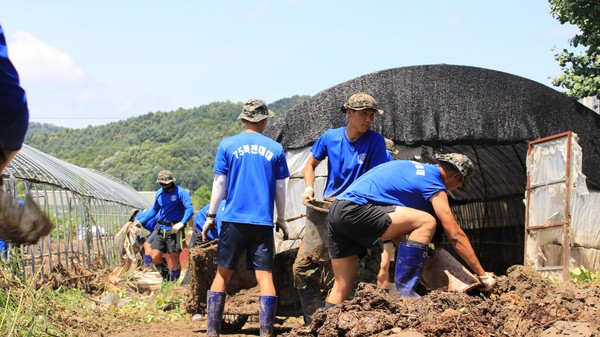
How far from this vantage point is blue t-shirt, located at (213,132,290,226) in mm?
6864

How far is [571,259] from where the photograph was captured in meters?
10.9

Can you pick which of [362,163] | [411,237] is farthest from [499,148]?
[411,237]

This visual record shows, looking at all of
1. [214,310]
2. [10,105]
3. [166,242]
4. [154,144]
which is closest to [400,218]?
[214,310]

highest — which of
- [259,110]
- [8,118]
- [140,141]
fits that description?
[140,141]

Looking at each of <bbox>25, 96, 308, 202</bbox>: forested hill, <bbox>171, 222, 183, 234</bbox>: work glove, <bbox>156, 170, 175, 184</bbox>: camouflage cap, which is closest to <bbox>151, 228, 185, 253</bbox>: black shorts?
<bbox>171, 222, 183, 234</bbox>: work glove

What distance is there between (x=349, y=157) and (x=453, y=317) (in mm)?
2398

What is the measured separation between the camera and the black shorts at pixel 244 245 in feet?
22.4

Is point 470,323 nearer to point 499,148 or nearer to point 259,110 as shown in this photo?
point 259,110

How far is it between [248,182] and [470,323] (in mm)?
2445

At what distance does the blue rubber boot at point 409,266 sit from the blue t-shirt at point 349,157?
1.20m

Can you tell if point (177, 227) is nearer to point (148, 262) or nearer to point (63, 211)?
point (148, 262)

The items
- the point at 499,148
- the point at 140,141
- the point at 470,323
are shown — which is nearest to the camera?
the point at 470,323

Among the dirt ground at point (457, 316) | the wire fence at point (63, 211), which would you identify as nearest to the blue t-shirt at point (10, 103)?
the wire fence at point (63, 211)

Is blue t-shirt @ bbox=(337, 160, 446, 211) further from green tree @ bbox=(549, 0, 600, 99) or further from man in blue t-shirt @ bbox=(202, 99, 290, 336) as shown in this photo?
green tree @ bbox=(549, 0, 600, 99)
